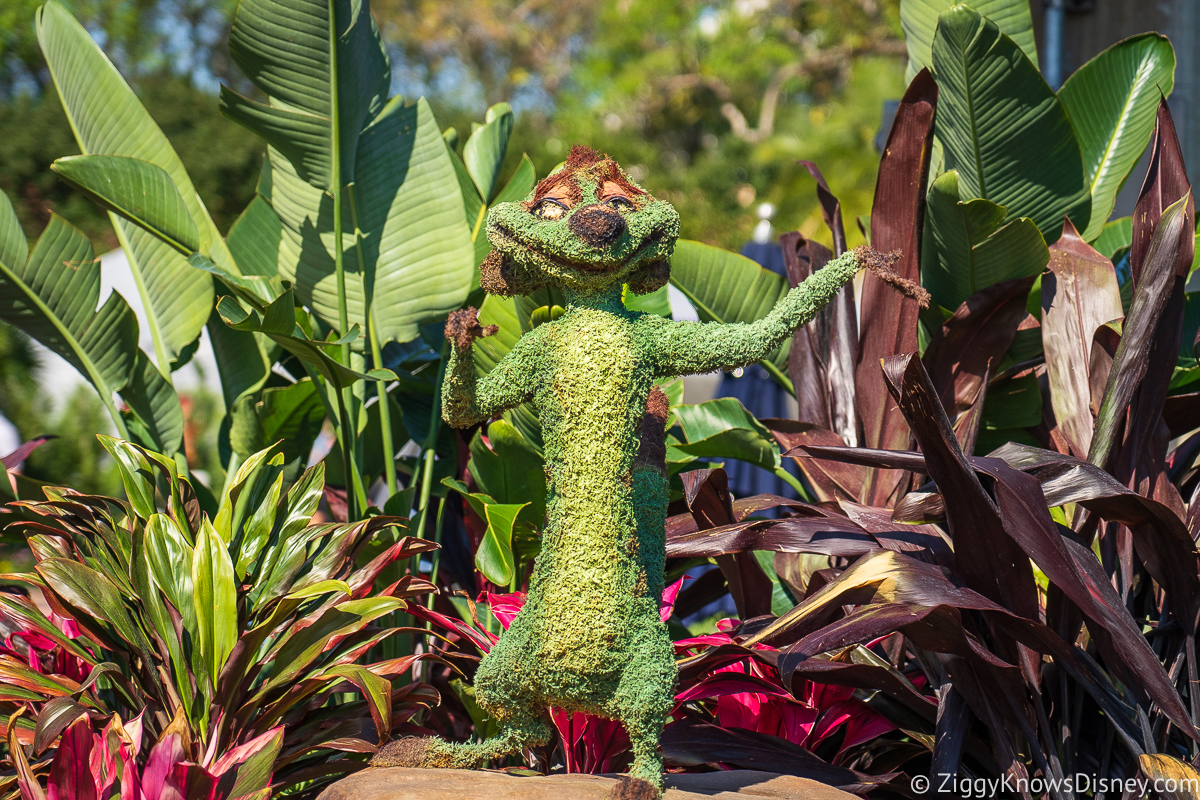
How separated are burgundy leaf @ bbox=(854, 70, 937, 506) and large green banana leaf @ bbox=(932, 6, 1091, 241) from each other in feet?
0.54

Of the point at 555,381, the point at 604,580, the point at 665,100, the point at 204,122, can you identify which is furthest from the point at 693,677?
the point at 665,100

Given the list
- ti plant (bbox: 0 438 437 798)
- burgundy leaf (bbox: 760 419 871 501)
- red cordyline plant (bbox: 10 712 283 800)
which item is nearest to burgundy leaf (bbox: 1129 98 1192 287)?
burgundy leaf (bbox: 760 419 871 501)

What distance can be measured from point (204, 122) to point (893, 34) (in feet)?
36.7

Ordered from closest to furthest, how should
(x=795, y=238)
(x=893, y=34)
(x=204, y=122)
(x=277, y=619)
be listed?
(x=277, y=619), (x=795, y=238), (x=204, y=122), (x=893, y=34)

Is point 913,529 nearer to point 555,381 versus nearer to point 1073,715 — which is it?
point 1073,715

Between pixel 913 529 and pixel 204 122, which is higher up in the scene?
pixel 204 122

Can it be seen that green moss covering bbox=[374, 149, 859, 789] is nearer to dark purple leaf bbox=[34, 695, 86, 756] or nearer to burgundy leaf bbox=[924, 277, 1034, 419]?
dark purple leaf bbox=[34, 695, 86, 756]

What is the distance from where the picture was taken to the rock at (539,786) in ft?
5.41

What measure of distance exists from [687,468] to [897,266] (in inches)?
35.4

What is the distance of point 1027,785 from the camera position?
1891 millimetres

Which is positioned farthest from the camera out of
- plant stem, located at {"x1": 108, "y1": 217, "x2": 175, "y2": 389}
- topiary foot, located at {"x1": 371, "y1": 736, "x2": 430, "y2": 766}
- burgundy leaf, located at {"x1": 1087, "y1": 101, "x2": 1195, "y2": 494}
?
plant stem, located at {"x1": 108, "y1": 217, "x2": 175, "y2": 389}

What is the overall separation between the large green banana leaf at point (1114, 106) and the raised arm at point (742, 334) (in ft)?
5.45

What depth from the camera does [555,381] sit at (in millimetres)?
1765

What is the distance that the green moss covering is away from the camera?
5.52 feet
